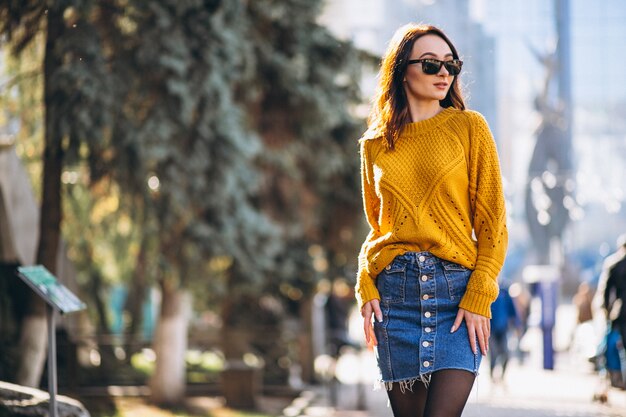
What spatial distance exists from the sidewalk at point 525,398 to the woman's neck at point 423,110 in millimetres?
6996

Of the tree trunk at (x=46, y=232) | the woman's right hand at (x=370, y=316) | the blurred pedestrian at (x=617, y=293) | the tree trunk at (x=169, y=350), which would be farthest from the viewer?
the tree trunk at (x=169, y=350)

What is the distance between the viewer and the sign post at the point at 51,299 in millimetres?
6449

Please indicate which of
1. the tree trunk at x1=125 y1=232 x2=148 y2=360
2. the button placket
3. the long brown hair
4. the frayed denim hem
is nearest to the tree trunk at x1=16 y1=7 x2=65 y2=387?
the long brown hair

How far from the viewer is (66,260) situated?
53.1 ft

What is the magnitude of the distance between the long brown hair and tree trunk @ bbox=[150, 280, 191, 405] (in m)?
13.1

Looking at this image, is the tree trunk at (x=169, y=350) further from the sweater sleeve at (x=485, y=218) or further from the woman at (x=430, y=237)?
the sweater sleeve at (x=485, y=218)

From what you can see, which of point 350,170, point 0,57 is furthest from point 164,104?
point 350,170

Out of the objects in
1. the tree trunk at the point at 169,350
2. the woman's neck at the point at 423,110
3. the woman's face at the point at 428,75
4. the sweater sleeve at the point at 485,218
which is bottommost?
the tree trunk at the point at 169,350

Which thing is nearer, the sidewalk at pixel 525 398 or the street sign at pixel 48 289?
the street sign at pixel 48 289

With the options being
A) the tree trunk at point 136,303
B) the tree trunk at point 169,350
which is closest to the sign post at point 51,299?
the tree trunk at point 169,350

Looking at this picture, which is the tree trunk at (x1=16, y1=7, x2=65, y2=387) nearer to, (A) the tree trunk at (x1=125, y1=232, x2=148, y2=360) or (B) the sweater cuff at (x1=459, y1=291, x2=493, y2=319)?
(B) the sweater cuff at (x1=459, y1=291, x2=493, y2=319)

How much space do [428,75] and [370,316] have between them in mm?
916

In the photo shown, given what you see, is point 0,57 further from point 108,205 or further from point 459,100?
point 459,100

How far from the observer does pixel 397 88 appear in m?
4.24
